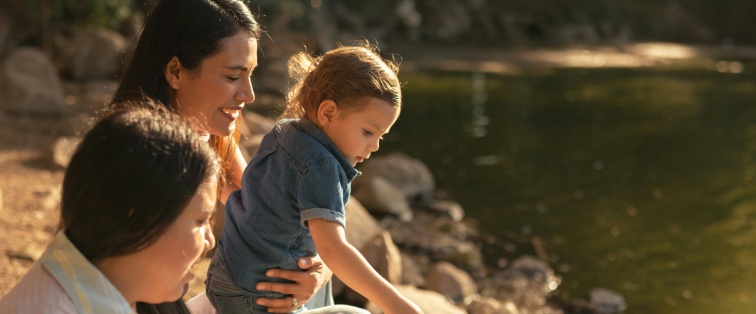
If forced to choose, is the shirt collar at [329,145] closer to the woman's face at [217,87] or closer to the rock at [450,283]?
the woman's face at [217,87]

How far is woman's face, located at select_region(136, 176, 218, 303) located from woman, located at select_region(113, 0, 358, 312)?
0.76m

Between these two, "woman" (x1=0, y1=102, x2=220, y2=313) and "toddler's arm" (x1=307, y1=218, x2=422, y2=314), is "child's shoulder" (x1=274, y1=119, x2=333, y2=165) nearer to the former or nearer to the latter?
"toddler's arm" (x1=307, y1=218, x2=422, y2=314)

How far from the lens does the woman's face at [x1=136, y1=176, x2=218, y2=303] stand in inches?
55.5

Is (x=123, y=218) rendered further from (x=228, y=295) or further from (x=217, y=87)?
(x=217, y=87)

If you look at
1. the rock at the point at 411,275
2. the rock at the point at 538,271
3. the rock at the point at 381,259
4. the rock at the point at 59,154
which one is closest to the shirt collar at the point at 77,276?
the rock at the point at 381,259

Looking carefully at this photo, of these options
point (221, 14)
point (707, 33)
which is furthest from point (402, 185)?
point (707, 33)

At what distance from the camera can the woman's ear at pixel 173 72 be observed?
7.47 ft

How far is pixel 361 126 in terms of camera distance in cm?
209

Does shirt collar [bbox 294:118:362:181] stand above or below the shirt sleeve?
above

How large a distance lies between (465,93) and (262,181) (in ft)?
38.8

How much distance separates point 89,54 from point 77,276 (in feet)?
34.7

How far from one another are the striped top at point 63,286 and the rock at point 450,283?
3791 mm

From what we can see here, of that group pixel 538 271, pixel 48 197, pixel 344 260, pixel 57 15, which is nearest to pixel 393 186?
pixel 538 271

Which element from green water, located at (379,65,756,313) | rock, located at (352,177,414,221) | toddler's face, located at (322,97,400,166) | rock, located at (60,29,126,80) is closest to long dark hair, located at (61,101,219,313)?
toddler's face, located at (322,97,400,166)
